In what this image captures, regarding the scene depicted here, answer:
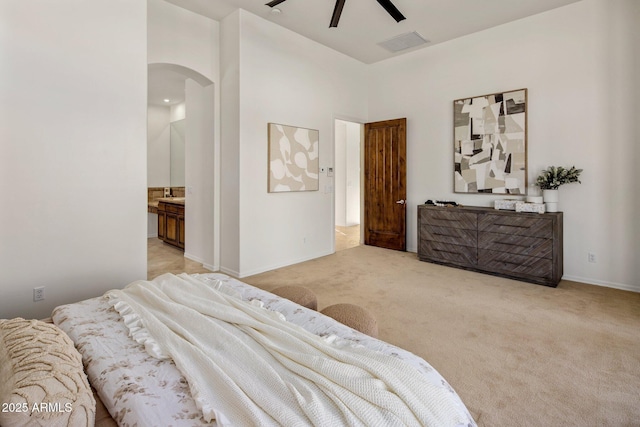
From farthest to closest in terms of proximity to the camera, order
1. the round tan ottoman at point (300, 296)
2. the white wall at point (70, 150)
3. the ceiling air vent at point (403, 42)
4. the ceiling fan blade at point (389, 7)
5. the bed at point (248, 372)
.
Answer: the ceiling air vent at point (403, 42)
the ceiling fan blade at point (389, 7)
the white wall at point (70, 150)
the round tan ottoman at point (300, 296)
the bed at point (248, 372)

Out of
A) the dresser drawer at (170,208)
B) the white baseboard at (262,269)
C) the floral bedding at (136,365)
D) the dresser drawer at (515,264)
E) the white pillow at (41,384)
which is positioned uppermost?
the dresser drawer at (170,208)

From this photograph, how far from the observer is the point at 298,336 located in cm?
144

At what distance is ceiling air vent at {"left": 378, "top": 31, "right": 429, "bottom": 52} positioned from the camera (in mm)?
5039

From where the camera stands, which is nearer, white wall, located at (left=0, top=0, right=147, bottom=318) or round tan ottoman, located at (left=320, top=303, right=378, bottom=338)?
round tan ottoman, located at (left=320, top=303, right=378, bottom=338)

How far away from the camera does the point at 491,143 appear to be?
16.0 ft

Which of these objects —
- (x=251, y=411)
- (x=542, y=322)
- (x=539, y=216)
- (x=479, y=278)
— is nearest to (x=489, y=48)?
(x=539, y=216)

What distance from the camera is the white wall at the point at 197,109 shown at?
412cm

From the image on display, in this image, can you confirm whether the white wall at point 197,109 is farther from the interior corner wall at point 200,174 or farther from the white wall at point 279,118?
the white wall at point 279,118

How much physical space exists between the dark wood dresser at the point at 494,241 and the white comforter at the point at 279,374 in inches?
140

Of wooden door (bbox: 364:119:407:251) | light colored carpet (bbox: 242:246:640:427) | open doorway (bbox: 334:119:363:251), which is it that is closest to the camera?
light colored carpet (bbox: 242:246:640:427)

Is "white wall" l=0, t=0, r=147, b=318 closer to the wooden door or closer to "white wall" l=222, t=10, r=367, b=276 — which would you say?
"white wall" l=222, t=10, r=367, b=276

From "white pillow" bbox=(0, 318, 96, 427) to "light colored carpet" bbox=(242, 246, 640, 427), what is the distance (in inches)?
72.1

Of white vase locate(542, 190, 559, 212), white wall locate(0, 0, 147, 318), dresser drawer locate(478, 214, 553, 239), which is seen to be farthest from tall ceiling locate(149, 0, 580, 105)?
dresser drawer locate(478, 214, 553, 239)

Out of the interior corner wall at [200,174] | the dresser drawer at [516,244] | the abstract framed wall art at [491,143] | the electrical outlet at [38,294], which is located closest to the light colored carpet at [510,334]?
the dresser drawer at [516,244]
